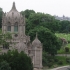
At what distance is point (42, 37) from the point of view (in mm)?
65938

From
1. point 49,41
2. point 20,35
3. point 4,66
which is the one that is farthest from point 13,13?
point 4,66

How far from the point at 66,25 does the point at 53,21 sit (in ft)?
200

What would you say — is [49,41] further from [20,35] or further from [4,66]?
[4,66]

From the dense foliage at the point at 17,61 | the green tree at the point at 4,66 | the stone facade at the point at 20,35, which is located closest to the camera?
the green tree at the point at 4,66

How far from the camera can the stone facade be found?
5546 centimetres

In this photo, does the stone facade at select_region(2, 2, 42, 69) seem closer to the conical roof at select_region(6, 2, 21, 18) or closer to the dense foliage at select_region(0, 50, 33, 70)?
the conical roof at select_region(6, 2, 21, 18)

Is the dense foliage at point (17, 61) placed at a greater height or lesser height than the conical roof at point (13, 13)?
lesser

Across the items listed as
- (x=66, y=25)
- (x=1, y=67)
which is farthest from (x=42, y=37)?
(x=66, y=25)

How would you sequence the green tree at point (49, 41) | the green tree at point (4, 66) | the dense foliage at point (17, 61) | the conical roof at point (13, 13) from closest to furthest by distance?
the green tree at point (4, 66) → the dense foliage at point (17, 61) → the conical roof at point (13, 13) → the green tree at point (49, 41)

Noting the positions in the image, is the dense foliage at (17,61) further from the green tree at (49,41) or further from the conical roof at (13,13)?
the green tree at (49,41)

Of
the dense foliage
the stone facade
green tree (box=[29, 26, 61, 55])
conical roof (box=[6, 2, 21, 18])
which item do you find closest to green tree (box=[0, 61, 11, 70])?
the dense foliage

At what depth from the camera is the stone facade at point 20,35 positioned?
55459mm

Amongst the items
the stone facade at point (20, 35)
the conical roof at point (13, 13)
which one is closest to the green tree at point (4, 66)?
the stone facade at point (20, 35)

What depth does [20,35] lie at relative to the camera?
56500 mm
